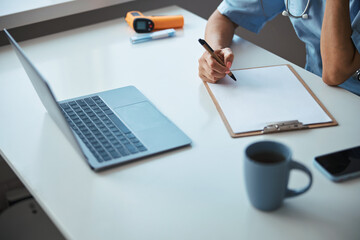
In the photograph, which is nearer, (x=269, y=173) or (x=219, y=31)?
(x=269, y=173)

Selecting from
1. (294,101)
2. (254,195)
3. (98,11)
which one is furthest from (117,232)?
(98,11)

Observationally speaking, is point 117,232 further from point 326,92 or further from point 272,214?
point 326,92

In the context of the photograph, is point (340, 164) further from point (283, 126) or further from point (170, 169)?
point (170, 169)

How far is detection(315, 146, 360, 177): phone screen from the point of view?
815 millimetres

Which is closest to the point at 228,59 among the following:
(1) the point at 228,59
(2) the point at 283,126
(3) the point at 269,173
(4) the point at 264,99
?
(1) the point at 228,59

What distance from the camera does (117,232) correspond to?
0.73 m

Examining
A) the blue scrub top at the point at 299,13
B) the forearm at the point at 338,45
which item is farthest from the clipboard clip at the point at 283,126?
the blue scrub top at the point at 299,13

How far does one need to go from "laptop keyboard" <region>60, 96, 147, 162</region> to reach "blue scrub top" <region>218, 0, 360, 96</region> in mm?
600

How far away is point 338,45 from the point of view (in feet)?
3.76

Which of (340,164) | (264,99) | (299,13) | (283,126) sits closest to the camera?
(340,164)

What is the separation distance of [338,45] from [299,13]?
235mm

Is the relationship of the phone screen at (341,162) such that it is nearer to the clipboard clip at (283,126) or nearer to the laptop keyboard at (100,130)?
the clipboard clip at (283,126)

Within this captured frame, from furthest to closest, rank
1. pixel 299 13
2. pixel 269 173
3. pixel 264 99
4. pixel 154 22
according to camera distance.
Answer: pixel 154 22
pixel 299 13
pixel 264 99
pixel 269 173

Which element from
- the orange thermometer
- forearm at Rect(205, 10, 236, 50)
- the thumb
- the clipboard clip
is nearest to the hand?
the thumb
